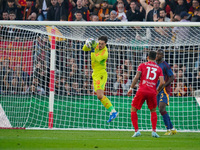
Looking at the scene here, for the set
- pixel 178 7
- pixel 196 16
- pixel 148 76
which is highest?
pixel 178 7

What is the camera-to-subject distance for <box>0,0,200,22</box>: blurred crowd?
47.8ft

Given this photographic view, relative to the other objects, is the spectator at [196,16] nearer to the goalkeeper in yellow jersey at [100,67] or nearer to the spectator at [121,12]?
the spectator at [121,12]

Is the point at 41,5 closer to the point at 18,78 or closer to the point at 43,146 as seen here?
the point at 18,78

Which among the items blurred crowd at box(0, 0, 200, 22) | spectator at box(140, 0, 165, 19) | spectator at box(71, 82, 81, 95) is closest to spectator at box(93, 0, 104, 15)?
blurred crowd at box(0, 0, 200, 22)

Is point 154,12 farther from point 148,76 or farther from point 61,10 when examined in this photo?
point 148,76

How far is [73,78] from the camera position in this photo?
494 inches

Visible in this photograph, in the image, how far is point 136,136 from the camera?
29.8 ft

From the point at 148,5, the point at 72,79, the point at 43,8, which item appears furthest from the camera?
the point at 43,8

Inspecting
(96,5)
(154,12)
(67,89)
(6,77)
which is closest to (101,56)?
(67,89)

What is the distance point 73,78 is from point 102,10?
4.10m

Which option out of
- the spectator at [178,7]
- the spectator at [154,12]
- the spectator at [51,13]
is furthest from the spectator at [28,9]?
the spectator at [178,7]

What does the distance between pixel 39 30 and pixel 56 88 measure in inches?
71.2

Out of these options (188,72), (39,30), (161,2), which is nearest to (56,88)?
(39,30)

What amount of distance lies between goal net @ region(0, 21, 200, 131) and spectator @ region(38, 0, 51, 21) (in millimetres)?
3648
